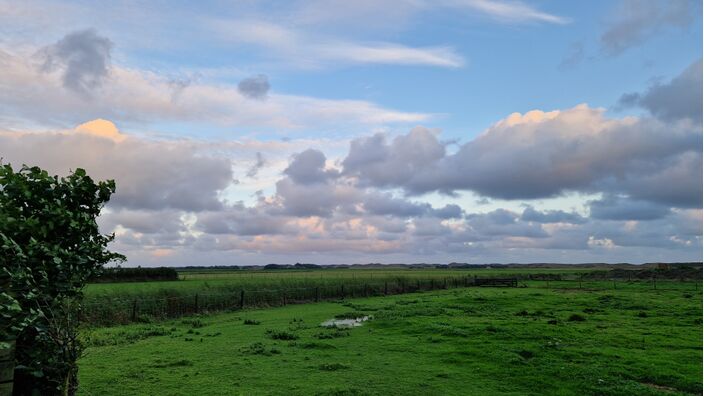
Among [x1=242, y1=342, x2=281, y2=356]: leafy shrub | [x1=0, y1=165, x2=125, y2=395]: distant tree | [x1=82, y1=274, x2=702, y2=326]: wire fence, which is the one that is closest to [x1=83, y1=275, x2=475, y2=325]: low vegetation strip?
[x1=82, y1=274, x2=702, y2=326]: wire fence

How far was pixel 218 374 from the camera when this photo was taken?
14578mm

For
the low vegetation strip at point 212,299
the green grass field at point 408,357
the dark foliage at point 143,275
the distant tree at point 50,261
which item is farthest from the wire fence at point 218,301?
the dark foliage at point 143,275

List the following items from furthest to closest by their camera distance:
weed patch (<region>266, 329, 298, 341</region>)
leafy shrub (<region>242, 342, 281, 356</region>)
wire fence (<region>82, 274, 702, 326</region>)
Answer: wire fence (<region>82, 274, 702, 326</region>)
weed patch (<region>266, 329, 298, 341</region>)
leafy shrub (<region>242, 342, 281, 356</region>)

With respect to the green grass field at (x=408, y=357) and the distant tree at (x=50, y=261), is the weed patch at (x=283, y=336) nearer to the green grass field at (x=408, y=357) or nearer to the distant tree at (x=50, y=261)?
the green grass field at (x=408, y=357)

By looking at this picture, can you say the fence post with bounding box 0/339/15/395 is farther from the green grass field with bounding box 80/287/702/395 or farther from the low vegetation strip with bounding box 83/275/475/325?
the low vegetation strip with bounding box 83/275/475/325

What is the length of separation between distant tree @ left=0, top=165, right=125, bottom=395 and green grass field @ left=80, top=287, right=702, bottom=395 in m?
0.72

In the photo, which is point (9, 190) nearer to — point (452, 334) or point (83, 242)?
point (83, 242)

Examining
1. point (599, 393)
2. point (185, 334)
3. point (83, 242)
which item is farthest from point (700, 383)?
point (185, 334)

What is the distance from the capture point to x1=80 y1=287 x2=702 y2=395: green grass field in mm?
13000

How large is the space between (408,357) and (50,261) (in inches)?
514

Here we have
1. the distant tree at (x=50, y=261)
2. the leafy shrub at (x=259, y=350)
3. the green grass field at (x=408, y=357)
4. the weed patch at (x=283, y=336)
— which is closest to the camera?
the distant tree at (x=50, y=261)

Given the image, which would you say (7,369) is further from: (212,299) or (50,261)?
(212,299)

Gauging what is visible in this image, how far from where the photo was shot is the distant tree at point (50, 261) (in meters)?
7.06

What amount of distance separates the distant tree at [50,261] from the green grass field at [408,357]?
2.36 feet
